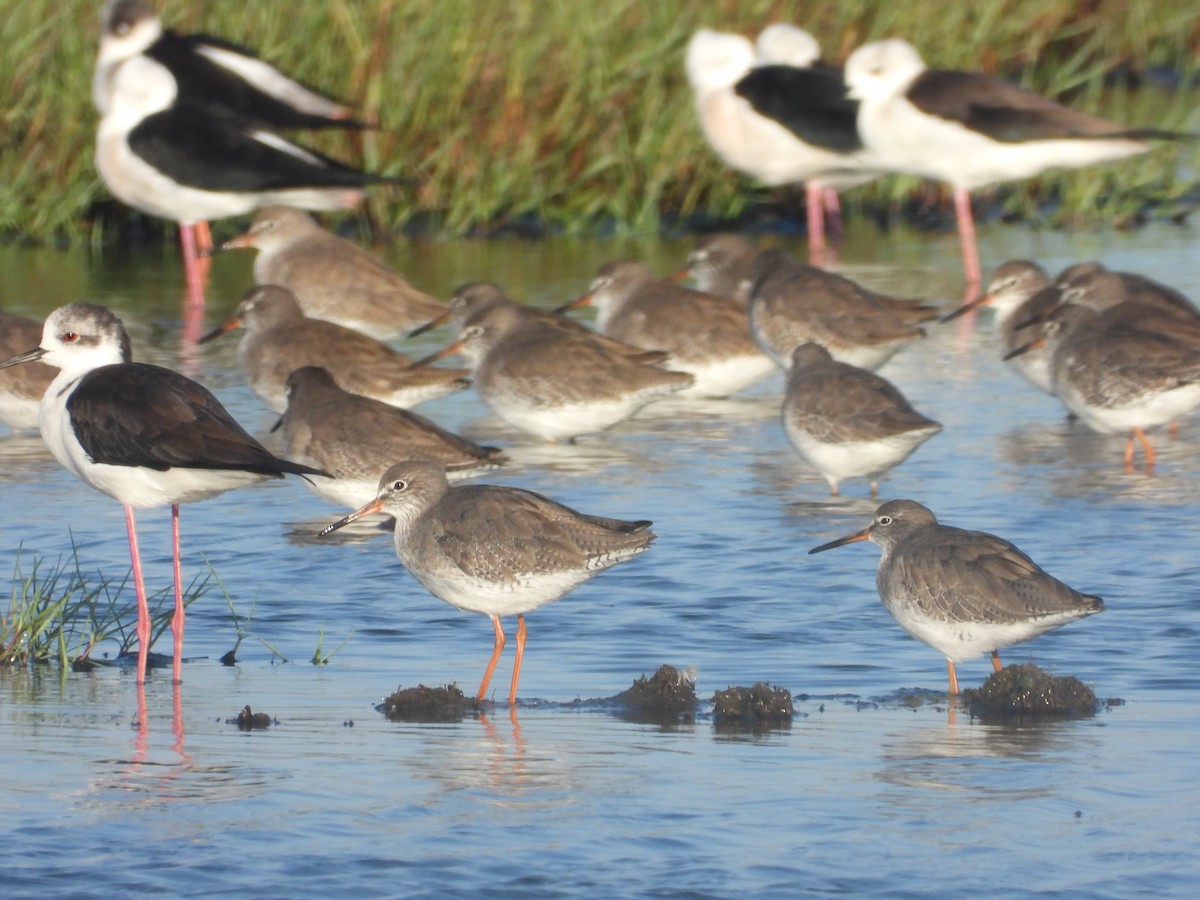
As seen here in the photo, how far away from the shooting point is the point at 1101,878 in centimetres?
519

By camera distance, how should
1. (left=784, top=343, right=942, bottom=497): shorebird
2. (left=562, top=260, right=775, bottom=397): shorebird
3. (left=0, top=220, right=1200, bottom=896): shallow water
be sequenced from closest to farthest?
1. (left=0, top=220, right=1200, bottom=896): shallow water
2. (left=784, top=343, right=942, bottom=497): shorebird
3. (left=562, top=260, right=775, bottom=397): shorebird

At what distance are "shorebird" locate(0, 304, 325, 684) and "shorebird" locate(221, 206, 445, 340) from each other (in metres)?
5.74

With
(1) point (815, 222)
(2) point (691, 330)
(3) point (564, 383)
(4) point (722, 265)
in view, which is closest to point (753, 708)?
(3) point (564, 383)

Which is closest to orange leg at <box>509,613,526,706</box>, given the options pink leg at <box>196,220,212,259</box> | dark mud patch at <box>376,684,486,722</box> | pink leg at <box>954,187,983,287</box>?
dark mud patch at <box>376,684,486,722</box>

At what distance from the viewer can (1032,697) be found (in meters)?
6.62

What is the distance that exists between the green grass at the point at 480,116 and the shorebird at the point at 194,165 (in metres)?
1.20

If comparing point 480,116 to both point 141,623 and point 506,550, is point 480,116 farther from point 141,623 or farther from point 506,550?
point 506,550

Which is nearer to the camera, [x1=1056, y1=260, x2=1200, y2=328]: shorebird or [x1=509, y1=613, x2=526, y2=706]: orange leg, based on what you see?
[x1=509, y1=613, x2=526, y2=706]: orange leg

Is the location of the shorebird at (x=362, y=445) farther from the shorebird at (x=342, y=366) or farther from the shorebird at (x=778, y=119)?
the shorebird at (x=778, y=119)

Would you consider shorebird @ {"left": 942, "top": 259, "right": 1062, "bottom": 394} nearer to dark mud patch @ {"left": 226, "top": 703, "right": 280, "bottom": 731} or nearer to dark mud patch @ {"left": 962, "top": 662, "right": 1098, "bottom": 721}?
dark mud patch @ {"left": 962, "top": 662, "right": 1098, "bottom": 721}

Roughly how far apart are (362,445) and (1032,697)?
3864 millimetres

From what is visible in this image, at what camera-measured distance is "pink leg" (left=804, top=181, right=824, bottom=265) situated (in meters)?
17.5

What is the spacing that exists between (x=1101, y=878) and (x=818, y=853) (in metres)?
0.68

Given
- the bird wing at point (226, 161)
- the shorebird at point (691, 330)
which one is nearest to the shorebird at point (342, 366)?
the shorebird at point (691, 330)
